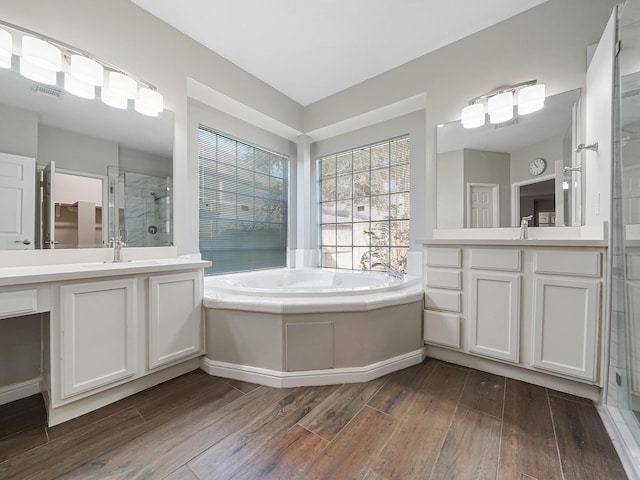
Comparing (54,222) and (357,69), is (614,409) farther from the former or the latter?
(54,222)

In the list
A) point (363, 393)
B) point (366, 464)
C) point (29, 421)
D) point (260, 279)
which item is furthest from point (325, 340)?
point (29, 421)

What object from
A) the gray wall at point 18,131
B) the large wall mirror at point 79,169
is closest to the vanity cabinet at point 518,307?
the large wall mirror at point 79,169

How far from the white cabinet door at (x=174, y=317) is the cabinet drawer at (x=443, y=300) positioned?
167 centimetres

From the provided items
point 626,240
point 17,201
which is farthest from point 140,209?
point 626,240

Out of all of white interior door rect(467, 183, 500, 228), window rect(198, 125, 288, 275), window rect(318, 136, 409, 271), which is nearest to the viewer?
white interior door rect(467, 183, 500, 228)

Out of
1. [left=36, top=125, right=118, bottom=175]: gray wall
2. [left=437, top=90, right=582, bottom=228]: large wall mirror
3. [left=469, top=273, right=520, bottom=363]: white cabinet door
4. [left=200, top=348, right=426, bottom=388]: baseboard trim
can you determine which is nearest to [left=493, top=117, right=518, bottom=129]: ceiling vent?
[left=437, top=90, right=582, bottom=228]: large wall mirror

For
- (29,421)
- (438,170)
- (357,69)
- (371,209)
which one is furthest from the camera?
(371,209)

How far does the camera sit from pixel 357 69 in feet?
8.68

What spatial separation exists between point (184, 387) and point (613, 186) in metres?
2.63

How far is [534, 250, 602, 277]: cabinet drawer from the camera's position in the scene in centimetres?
146

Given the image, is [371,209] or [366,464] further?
[371,209]

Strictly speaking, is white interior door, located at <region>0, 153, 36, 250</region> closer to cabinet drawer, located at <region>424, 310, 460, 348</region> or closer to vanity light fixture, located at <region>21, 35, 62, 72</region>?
vanity light fixture, located at <region>21, 35, 62, 72</region>

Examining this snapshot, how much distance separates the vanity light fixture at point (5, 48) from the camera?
1.42 m

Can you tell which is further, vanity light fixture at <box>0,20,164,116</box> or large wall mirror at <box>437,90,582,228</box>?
large wall mirror at <box>437,90,582,228</box>
